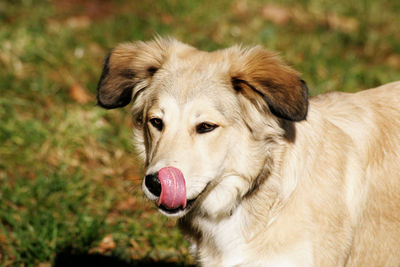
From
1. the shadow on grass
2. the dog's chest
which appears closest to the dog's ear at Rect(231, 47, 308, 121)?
the dog's chest

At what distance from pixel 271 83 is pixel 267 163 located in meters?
0.50

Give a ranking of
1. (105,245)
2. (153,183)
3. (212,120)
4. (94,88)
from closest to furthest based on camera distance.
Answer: (153,183), (212,120), (105,245), (94,88)

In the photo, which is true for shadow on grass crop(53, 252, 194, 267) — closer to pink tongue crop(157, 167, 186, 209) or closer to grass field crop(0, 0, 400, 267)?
grass field crop(0, 0, 400, 267)

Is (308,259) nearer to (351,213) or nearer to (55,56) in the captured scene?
(351,213)

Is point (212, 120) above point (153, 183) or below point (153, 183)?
above

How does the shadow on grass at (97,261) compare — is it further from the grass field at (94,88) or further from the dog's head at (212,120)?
the dog's head at (212,120)

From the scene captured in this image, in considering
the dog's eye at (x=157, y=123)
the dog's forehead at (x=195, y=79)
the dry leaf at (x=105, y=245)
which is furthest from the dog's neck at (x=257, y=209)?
the dry leaf at (x=105, y=245)

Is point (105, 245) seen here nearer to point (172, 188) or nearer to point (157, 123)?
point (157, 123)

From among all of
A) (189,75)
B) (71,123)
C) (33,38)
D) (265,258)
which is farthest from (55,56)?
(265,258)

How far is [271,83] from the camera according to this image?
2779 millimetres

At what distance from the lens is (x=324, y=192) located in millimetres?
2787

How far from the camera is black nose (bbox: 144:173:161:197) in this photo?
2.69m

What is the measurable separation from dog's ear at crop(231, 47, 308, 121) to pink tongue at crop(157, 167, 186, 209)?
65 centimetres

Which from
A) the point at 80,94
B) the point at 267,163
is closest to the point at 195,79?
the point at 267,163
